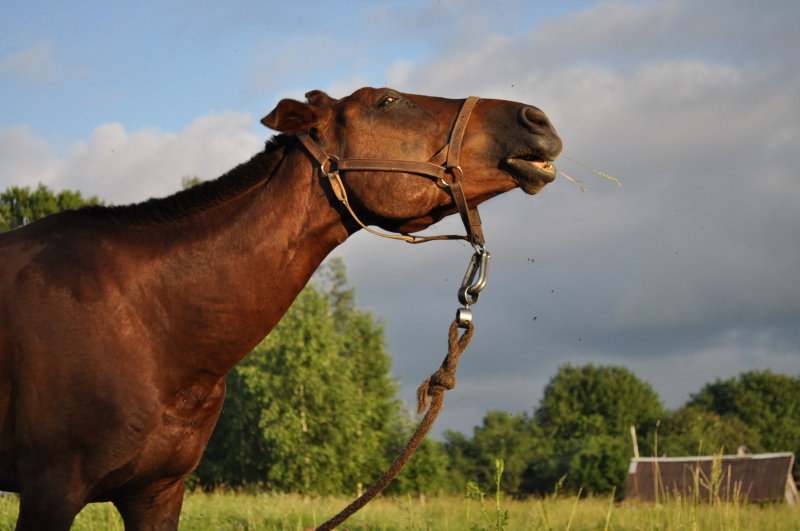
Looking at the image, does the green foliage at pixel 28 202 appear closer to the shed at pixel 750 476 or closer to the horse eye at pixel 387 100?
the shed at pixel 750 476

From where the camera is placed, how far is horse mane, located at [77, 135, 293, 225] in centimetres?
477

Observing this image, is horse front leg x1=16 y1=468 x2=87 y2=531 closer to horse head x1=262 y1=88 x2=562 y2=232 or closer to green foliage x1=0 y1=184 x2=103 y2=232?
horse head x1=262 y1=88 x2=562 y2=232

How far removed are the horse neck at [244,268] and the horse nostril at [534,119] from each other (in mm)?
1194

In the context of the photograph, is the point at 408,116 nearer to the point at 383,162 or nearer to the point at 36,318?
the point at 383,162

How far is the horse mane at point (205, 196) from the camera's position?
4.77 meters

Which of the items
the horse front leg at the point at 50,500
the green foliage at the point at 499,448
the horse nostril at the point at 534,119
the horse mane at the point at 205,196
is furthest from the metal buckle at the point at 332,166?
the green foliage at the point at 499,448

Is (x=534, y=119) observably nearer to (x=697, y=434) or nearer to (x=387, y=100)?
(x=387, y=100)

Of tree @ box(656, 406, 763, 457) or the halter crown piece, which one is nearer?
the halter crown piece

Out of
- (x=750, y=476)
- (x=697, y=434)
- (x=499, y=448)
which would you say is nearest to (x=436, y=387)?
(x=750, y=476)

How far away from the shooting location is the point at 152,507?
16.1 feet

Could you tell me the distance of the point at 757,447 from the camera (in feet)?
212

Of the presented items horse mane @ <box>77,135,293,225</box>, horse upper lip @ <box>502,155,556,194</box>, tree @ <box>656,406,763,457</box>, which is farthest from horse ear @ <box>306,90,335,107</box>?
tree @ <box>656,406,763,457</box>

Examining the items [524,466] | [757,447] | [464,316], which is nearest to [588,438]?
[524,466]

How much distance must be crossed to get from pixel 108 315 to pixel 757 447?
6929 centimetres
